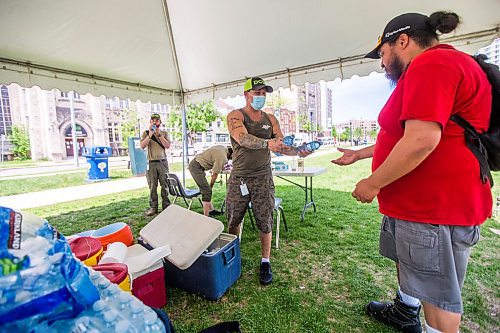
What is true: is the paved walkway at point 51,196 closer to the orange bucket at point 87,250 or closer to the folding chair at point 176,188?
the folding chair at point 176,188

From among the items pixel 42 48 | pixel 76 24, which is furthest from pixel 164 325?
pixel 42 48

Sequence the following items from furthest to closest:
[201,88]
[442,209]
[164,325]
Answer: [201,88] < [442,209] < [164,325]

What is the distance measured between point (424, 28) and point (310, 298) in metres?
2.02

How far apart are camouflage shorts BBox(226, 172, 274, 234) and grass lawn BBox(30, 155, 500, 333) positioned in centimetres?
60

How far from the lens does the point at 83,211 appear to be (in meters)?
5.14

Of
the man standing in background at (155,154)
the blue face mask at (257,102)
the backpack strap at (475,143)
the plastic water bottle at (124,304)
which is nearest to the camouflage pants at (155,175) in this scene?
the man standing in background at (155,154)

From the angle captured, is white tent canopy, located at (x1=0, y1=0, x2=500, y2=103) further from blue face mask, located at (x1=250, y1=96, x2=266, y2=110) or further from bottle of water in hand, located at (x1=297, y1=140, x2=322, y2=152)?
bottle of water in hand, located at (x1=297, y1=140, x2=322, y2=152)

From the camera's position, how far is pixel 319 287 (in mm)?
2279

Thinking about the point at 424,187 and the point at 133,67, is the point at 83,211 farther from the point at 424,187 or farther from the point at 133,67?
the point at 424,187

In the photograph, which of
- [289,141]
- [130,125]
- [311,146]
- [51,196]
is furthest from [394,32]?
[130,125]

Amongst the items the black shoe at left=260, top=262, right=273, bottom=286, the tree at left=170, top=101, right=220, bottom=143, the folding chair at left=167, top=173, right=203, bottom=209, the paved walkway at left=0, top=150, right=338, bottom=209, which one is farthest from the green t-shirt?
the tree at left=170, top=101, right=220, bottom=143

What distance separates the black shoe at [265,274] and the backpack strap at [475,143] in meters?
1.83

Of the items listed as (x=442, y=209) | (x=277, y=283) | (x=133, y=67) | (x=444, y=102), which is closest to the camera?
(x=444, y=102)

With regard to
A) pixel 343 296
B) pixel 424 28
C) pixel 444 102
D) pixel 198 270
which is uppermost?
pixel 424 28
